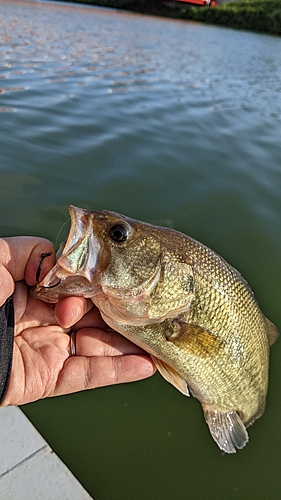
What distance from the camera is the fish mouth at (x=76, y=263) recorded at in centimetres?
197

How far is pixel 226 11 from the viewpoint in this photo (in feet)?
148

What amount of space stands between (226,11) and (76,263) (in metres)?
52.2

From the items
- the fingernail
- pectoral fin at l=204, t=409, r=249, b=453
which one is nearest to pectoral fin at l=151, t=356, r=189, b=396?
pectoral fin at l=204, t=409, r=249, b=453

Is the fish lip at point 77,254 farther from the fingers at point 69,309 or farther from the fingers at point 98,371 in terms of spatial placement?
the fingers at point 98,371

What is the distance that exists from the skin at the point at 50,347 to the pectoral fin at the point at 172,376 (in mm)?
52

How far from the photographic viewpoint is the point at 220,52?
19453mm

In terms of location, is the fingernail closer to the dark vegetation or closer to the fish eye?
the fish eye

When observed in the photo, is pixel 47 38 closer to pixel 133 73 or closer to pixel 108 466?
pixel 133 73

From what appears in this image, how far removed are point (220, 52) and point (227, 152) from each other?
15.0m

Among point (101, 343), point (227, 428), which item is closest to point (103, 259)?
point (101, 343)

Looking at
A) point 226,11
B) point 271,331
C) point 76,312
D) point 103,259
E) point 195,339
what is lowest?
point 271,331

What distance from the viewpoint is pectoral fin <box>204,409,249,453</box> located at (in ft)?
8.92

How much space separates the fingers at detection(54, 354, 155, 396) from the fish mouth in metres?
0.55

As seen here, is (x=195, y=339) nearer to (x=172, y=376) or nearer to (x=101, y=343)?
(x=172, y=376)
